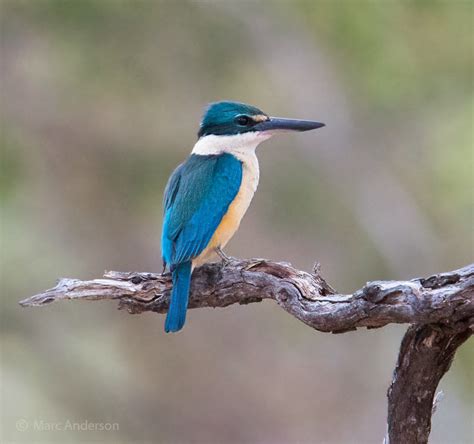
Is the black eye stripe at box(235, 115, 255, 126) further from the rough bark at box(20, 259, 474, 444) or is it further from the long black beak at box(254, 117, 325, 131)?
the rough bark at box(20, 259, 474, 444)

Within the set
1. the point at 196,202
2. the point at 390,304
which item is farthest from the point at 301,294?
the point at 196,202

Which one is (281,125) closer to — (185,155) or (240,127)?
(240,127)

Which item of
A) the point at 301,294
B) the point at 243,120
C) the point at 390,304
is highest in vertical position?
the point at 243,120

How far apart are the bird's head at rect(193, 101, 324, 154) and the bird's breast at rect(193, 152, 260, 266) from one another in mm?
104

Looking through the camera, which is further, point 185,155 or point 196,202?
point 185,155

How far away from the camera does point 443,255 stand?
8.31 metres

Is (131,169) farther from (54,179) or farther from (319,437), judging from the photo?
(319,437)

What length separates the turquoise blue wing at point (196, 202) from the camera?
417 centimetres

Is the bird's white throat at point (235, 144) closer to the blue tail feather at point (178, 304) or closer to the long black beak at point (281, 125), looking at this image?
the long black beak at point (281, 125)

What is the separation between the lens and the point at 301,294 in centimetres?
360

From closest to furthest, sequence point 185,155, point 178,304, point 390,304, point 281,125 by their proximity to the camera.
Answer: point 390,304 < point 178,304 < point 281,125 < point 185,155

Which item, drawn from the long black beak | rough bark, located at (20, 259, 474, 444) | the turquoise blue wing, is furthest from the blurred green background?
rough bark, located at (20, 259, 474, 444)

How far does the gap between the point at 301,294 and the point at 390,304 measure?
46 centimetres

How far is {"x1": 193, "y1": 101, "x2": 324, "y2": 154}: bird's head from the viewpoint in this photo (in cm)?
466
